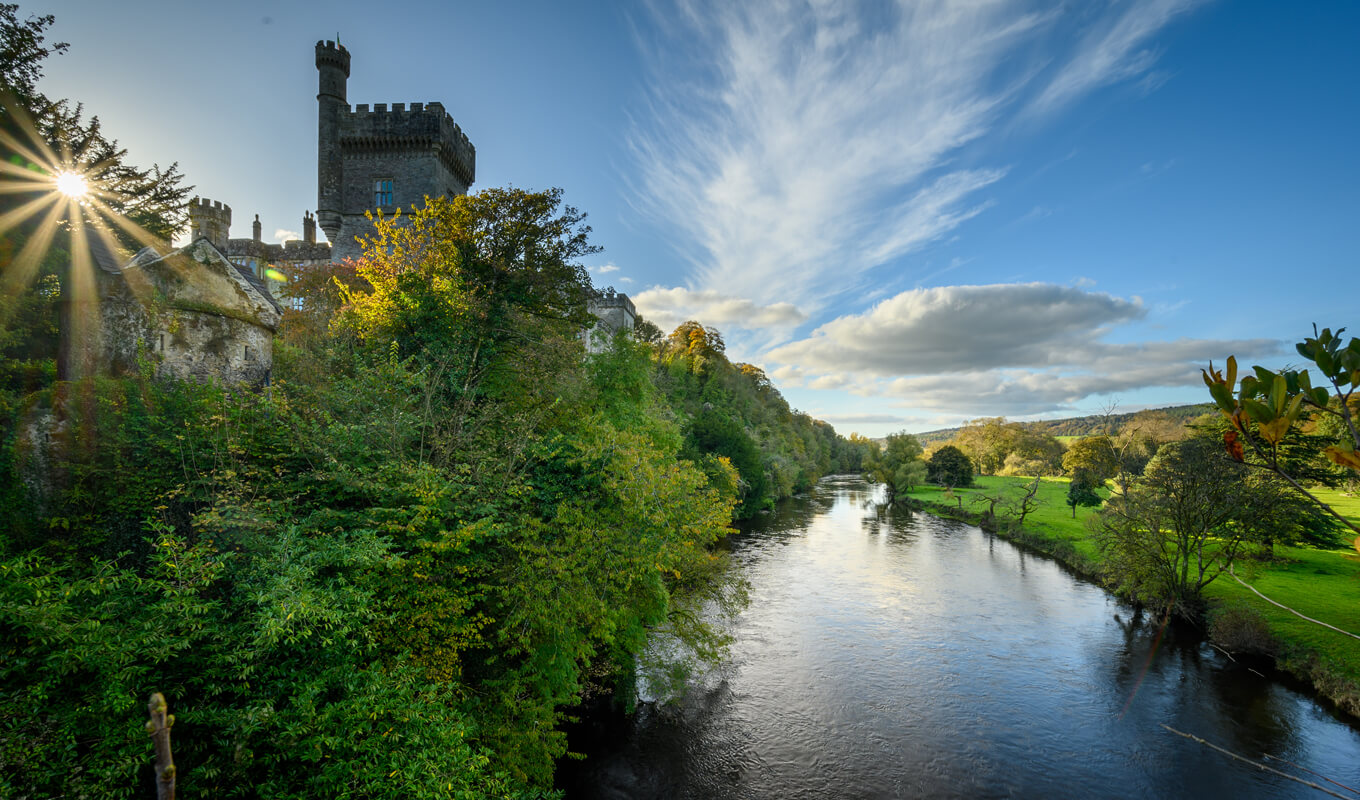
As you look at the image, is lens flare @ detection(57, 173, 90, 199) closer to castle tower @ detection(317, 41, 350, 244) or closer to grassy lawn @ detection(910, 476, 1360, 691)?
castle tower @ detection(317, 41, 350, 244)

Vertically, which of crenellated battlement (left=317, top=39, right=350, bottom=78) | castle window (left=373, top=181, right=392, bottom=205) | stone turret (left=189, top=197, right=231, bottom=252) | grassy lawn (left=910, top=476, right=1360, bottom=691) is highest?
crenellated battlement (left=317, top=39, right=350, bottom=78)

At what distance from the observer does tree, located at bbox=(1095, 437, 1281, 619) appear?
20.7m

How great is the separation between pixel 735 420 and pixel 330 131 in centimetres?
3464

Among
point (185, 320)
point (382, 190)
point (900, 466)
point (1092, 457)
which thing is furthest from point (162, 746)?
point (1092, 457)

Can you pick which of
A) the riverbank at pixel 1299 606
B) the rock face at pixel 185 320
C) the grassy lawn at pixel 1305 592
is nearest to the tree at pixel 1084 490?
the grassy lawn at pixel 1305 592

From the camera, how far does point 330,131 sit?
31438 mm

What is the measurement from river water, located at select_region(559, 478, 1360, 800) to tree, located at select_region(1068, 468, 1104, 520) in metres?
20.0

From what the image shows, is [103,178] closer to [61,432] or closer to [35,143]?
[35,143]

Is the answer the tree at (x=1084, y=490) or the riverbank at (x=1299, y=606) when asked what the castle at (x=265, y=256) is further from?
the tree at (x=1084, y=490)

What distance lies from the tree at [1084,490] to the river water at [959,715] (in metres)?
20.0

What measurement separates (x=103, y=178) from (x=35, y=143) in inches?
89.4

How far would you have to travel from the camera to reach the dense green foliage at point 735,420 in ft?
155

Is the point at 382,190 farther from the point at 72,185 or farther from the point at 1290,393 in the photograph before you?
the point at 1290,393

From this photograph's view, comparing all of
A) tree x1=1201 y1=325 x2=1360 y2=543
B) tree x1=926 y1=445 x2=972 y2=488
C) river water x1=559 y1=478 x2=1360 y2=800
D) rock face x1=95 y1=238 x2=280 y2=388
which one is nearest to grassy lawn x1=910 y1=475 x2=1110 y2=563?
tree x1=926 y1=445 x2=972 y2=488
